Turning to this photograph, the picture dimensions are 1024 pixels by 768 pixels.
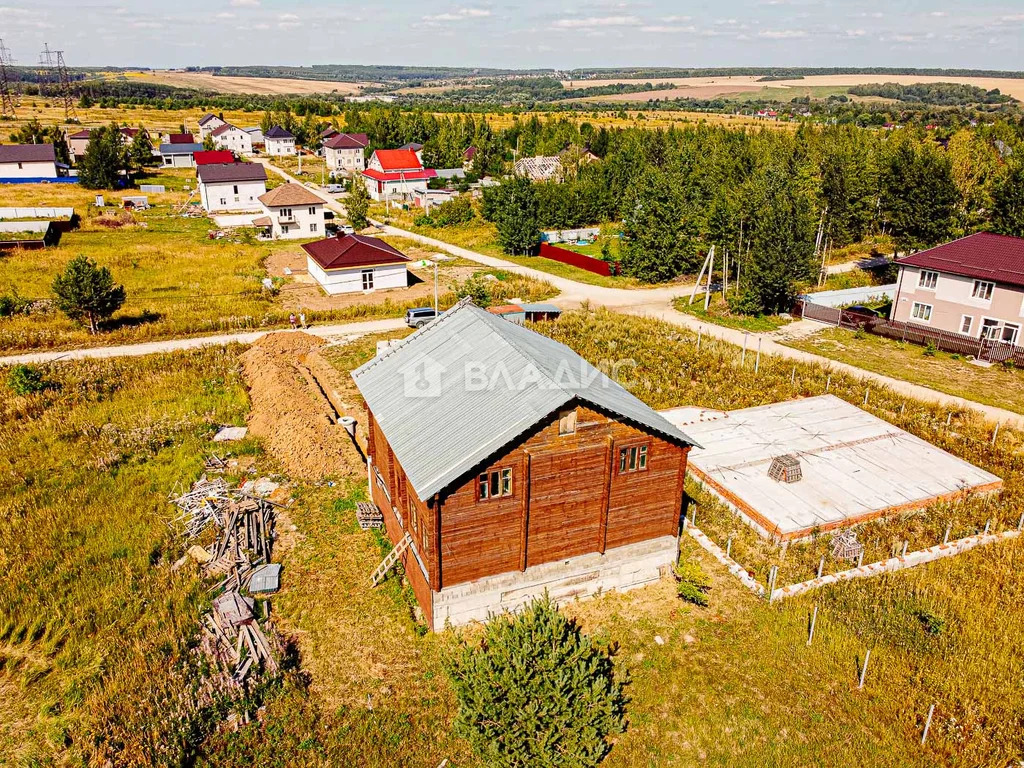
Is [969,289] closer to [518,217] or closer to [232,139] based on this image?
[518,217]

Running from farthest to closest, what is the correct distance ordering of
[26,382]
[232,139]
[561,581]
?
[232,139]
[26,382]
[561,581]

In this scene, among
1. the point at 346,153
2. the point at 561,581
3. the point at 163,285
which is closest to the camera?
the point at 561,581

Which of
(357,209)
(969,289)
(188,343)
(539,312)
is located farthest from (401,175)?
(969,289)

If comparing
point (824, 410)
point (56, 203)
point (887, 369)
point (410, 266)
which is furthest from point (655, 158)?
point (56, 203)

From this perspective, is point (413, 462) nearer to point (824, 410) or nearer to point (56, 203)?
point (824, 410)

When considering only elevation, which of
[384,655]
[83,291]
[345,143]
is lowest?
[384,655]

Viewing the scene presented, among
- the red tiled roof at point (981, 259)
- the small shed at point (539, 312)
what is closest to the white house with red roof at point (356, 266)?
the small shed at point (539, 312)

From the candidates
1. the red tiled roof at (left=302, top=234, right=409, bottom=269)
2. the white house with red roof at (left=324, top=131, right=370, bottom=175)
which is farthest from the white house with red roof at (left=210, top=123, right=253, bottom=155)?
the red tiled roof at (left=302, top=234, right=409, bottom=269)

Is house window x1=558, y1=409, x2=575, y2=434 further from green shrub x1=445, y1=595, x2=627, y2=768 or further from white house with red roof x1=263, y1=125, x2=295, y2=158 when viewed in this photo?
white house with red roof x1=263, y1=125, x2=295, y2=158
